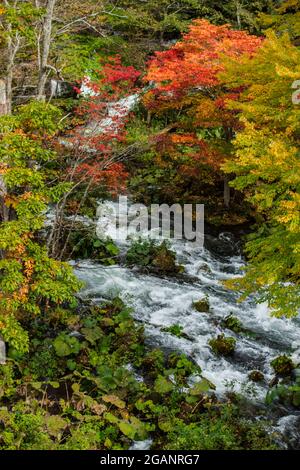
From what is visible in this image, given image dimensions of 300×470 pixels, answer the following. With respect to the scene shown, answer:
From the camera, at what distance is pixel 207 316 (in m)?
10.5

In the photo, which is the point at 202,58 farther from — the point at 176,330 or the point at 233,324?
the point at 176,330

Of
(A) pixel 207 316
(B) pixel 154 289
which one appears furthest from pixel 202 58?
(A) pixel 207 316

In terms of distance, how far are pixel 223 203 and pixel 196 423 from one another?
10.7m

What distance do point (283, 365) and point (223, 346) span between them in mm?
1273

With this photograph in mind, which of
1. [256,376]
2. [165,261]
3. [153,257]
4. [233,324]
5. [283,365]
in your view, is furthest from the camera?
[153,257]

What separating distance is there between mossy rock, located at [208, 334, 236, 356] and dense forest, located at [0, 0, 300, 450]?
0.06 metres

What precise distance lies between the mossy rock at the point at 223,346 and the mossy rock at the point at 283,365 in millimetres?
907

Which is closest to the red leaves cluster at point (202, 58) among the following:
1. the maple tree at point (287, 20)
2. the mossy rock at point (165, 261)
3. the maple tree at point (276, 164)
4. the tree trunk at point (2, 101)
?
the maple tree at point (287, 20)

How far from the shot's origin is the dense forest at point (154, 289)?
6.55m

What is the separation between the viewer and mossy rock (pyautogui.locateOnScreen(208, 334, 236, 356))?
909cm

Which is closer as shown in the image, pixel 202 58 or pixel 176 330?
pixel 176 330

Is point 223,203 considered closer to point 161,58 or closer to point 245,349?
point 161,58
